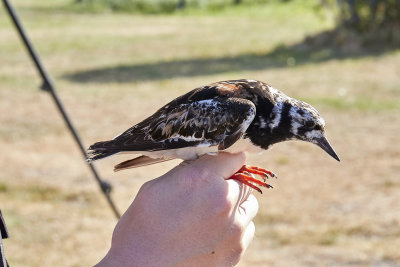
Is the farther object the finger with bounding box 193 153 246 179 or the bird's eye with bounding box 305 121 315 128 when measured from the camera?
the bird's eye with bounding box 305 121 315 128

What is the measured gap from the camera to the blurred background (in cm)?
759

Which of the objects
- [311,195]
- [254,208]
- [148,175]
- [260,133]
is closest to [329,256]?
[311,195]

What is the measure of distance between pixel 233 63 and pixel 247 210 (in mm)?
14968

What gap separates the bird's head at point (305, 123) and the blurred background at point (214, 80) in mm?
3638

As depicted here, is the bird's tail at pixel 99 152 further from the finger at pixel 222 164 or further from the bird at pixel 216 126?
the finger at pixel 222 164

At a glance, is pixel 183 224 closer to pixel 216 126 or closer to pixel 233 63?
pixel 216 126

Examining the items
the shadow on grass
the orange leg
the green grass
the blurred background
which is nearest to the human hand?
the orange leg

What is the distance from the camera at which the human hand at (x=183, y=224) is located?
228 cm

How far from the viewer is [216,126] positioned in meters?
3.26

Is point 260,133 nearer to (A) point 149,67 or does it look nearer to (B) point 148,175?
(B) point 148,175

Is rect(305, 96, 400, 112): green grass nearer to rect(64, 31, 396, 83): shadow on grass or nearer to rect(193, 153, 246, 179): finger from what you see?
rect(64, 31, 396, 83): shadow on grass

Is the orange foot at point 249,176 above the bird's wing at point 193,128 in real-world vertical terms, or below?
below

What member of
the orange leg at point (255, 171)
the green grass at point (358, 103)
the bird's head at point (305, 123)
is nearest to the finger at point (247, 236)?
the orange leg at point (255, 171)

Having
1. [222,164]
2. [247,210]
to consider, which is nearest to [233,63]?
[222,164]
